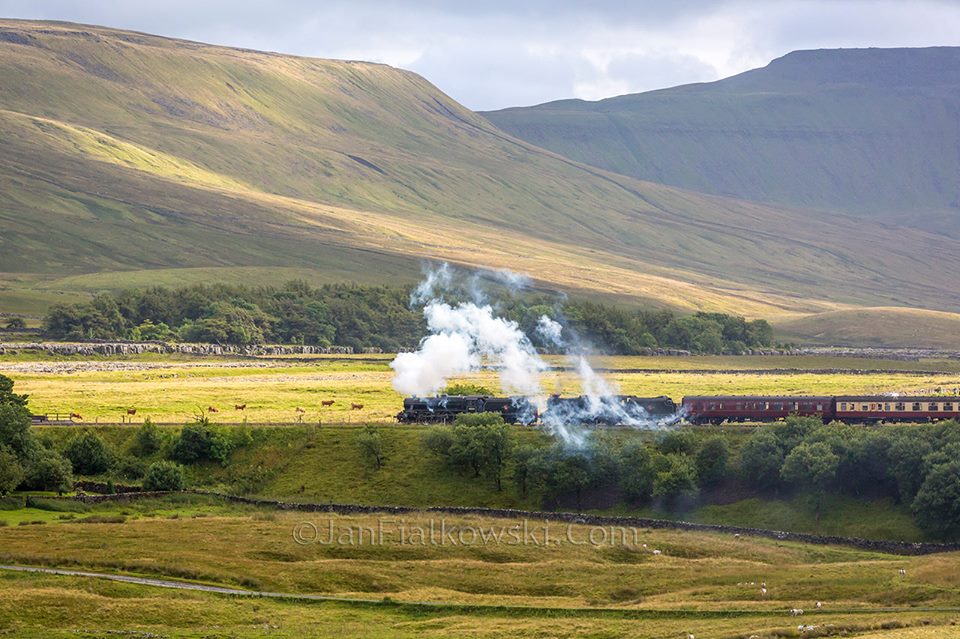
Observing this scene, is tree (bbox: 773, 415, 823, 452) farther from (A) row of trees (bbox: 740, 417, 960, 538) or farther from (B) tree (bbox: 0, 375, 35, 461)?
(B) tree (bbox: 0, 375, 35, 461)

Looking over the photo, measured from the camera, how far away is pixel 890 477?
89.2 metres

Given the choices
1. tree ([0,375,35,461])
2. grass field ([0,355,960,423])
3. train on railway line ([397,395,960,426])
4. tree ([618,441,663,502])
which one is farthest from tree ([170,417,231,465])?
tree ([618,441,663,502])

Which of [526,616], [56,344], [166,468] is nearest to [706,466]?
[526,616]

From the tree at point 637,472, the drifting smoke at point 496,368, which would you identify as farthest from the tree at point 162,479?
the tree at point 637,472

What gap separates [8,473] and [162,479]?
11.3m

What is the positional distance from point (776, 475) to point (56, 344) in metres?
114

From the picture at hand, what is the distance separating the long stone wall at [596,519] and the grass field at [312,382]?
19938 mm

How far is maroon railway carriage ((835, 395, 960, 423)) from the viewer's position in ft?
338

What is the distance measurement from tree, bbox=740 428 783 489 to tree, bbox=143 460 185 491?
4039 cm

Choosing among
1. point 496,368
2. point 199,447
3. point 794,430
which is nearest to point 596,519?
point 794,430

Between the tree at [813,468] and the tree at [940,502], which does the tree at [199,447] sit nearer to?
the tree at [813,468]

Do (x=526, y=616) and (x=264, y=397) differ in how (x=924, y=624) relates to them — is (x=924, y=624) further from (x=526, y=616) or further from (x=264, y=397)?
(x=264, y=397)

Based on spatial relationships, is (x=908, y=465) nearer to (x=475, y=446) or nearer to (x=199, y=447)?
(x=475, y=446)

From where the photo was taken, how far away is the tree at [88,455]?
98812 millimetres
